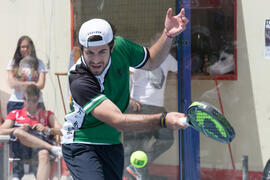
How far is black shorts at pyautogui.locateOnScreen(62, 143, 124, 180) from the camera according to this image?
129 inches

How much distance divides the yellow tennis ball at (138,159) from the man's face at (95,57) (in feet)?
7.09

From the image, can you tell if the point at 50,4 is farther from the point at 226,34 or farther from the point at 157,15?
the point at 226,34

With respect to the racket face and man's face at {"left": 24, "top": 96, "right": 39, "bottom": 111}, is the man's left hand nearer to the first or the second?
the racket face

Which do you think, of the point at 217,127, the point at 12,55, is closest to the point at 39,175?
the point at 12,55

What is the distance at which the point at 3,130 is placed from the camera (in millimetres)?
5277

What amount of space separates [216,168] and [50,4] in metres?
2.50

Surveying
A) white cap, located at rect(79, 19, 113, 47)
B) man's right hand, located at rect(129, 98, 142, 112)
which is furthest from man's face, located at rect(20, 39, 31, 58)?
white cap, located at rect(79, 19, 113, 47)

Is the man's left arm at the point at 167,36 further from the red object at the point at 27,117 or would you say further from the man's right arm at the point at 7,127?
the man's right arm at the point at 7,127

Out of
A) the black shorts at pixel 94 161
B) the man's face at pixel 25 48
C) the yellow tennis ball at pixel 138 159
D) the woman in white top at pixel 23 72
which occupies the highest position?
the man's face at pixel 25 48

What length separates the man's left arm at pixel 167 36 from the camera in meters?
3.53

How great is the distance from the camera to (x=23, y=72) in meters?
5.51

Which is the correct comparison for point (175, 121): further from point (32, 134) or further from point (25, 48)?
point (25, 48)

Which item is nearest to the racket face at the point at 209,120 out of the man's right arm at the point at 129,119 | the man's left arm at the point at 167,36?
the man's right arm at the point at 129,119

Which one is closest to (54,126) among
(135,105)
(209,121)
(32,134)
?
(32,134)
